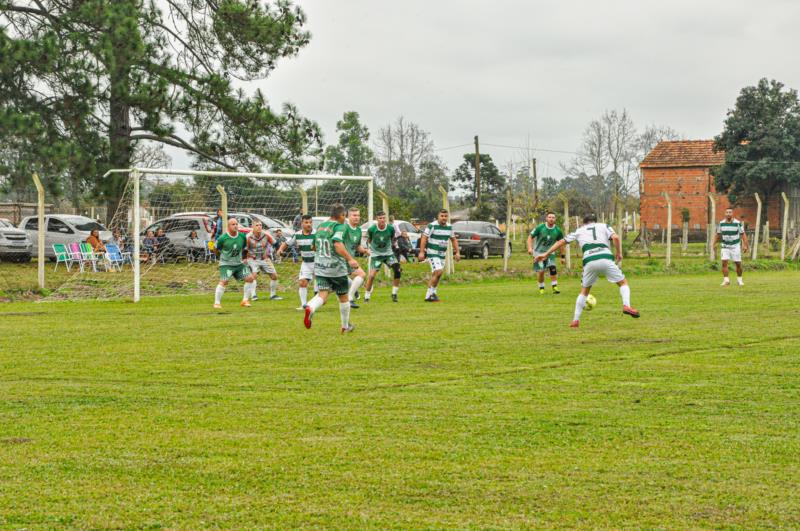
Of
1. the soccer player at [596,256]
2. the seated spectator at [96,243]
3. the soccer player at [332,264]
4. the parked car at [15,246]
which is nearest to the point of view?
the soccer player at [332,264]

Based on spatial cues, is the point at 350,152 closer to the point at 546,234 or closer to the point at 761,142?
the point at 761,142

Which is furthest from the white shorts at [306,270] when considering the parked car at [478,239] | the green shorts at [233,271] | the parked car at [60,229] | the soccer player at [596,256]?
the parked car at [478,239]

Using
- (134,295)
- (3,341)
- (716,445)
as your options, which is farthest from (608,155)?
(716,445)

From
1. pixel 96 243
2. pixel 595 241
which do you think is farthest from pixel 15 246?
pixel 595 241

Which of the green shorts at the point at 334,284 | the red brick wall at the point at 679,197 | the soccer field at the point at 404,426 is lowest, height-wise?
the soccer field at the point at 404,426

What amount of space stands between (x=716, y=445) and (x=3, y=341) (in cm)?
1027

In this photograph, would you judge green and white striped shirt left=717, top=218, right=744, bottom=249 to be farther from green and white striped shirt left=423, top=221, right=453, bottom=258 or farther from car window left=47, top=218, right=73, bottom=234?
car window left=47, top=218, right=73, bottom=234

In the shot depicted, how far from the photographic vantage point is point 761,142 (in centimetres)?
6016

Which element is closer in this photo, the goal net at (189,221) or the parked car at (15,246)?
the goal net at (189,221)

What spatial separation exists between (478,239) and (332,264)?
2653 cm

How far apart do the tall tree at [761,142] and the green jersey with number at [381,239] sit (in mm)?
43037

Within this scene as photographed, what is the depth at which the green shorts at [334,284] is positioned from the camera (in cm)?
1495

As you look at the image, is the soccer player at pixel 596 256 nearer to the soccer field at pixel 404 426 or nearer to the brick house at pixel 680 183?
the soccer field at pixel 404 426

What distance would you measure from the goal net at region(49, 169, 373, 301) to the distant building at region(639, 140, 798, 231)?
44477 millimetres
